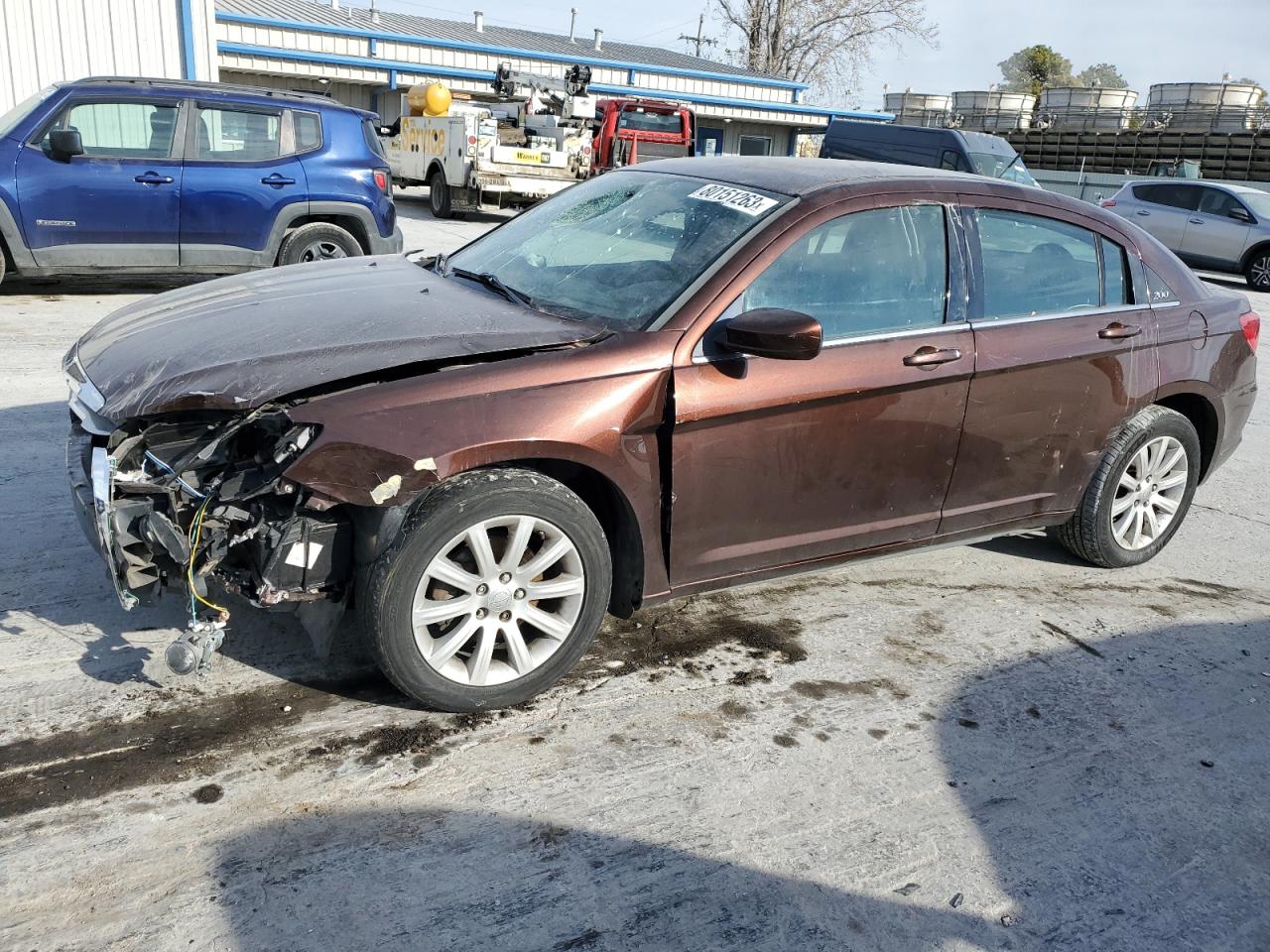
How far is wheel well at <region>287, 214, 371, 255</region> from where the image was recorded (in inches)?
384

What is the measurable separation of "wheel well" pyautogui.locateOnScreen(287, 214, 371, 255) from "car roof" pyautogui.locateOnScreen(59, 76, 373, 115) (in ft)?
3.38

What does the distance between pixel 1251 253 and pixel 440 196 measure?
46.1 ft

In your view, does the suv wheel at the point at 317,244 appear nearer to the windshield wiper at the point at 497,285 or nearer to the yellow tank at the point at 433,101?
the windshield wiper at the point at 497,285

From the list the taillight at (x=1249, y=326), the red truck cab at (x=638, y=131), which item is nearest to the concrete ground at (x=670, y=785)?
the taillight at (x=1249, y=326)

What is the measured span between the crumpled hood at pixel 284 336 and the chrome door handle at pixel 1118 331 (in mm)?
2233

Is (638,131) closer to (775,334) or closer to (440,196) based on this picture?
(440,196)

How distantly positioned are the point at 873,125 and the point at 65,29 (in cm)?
1390

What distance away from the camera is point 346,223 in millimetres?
9891

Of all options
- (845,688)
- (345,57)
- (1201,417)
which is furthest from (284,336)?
(345,57)

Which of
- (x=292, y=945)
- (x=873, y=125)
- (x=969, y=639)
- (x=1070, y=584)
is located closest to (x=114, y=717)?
(x=292, y=945)

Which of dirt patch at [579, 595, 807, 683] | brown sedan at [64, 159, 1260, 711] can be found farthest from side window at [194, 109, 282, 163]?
dirt patch at [579, 595, 807, 683]

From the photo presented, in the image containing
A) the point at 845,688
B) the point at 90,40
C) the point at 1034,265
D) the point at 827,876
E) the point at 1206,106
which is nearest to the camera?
the point at 827,876

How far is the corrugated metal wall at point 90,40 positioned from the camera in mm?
14008

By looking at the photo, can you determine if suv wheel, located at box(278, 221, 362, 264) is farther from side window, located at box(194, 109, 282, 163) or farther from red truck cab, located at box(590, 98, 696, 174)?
red truck cab, located at box(590, 98, 696, 174)
